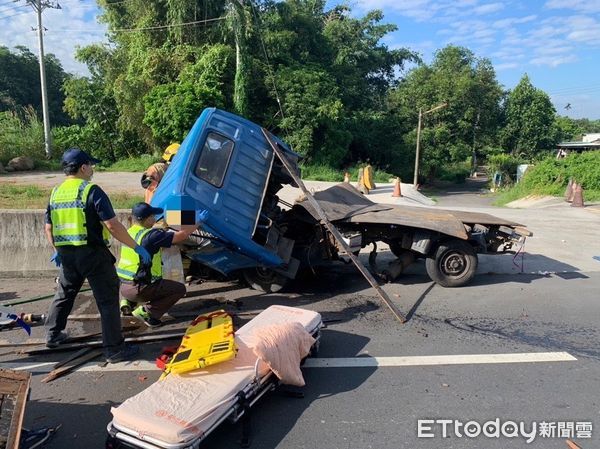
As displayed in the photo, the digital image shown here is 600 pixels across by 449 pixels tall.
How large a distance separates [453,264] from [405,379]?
2.80m

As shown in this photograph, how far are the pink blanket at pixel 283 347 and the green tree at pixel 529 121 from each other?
48.5 metres

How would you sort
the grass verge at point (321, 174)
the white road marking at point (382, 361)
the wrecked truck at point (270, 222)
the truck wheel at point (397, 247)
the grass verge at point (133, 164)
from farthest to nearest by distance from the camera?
the grass verge at point (321, 174)
the grass verge at point (133, 164)
the truck wheel at point (397, 247)
the wrecked truck at point (270, 222)
the white road marking at point (382, 361)

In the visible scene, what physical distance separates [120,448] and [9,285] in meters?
4.75

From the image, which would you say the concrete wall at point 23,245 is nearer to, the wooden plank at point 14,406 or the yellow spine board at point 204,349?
the yellow spine board at point 204,349

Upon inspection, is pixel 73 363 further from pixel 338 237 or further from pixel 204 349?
pixel 338 237

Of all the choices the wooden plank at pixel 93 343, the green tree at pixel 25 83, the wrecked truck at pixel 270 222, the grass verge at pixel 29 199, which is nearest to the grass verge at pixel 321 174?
the grass verge at pixel 29 199

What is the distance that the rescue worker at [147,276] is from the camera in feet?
15.0

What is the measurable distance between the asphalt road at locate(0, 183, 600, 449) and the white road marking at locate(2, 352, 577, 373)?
6 cm

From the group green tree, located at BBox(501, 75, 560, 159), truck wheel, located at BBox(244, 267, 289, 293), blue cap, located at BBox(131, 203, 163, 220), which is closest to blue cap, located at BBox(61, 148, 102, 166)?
blue cap, located at BBox(131, 203, 163, 220)

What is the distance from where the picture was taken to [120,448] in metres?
2.81

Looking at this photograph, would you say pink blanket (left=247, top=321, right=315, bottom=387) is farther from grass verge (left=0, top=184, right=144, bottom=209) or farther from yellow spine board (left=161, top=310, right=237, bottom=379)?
grass verge (left=0, top=184, right=144, bottom=209)

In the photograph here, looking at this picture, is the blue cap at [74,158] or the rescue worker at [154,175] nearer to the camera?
the blue cap at [74,158]

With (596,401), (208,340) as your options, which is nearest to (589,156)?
(596,401)

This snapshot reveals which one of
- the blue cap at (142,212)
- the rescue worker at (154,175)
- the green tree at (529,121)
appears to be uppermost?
the green tree at (529,121)
